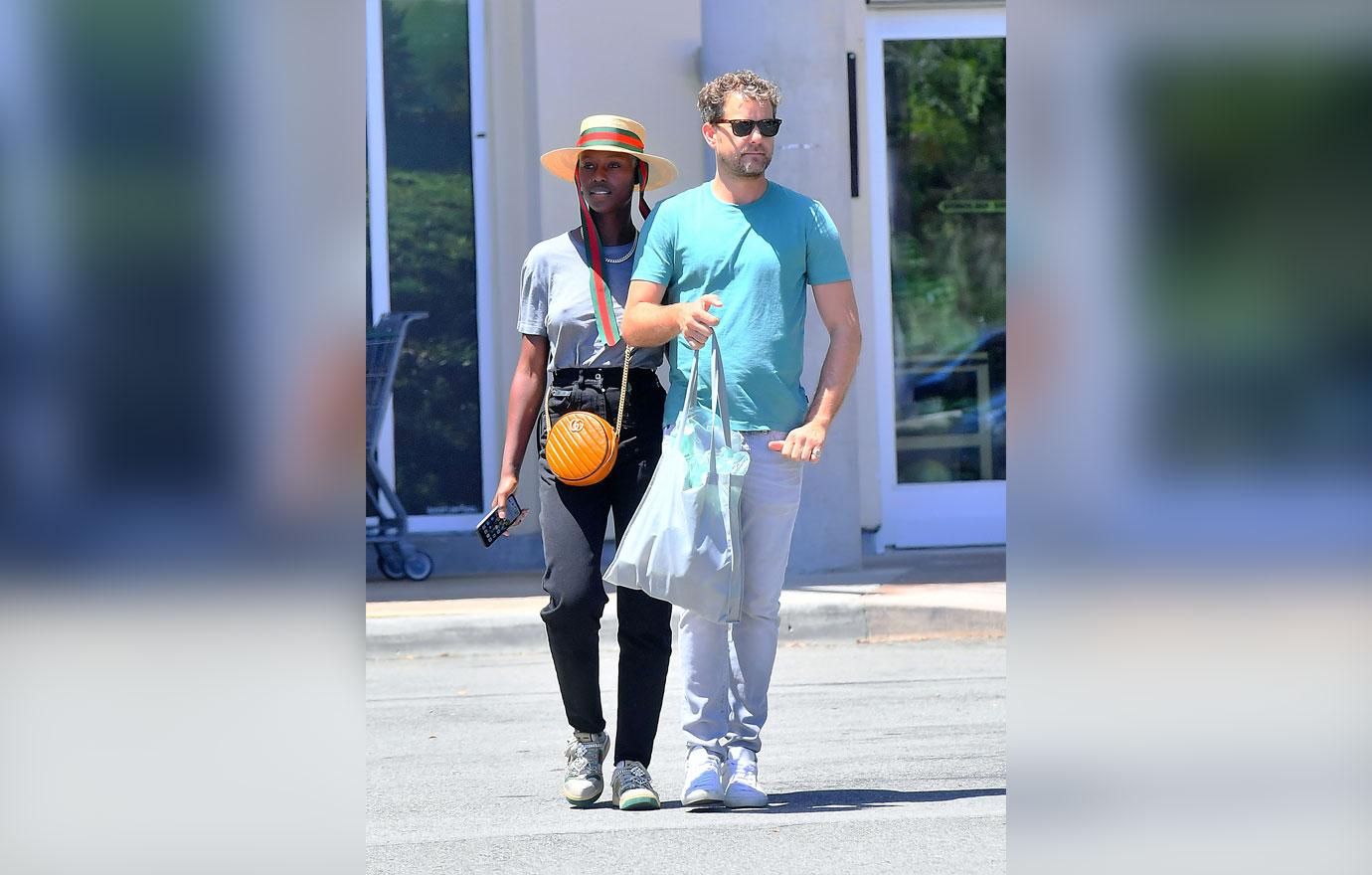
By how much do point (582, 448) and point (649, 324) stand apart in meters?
0.43

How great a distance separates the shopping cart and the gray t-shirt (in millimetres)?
5127

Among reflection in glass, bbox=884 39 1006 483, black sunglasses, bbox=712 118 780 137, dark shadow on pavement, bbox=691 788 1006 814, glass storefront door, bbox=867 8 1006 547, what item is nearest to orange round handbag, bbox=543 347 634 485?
black sunglasses, bbox=712 118 780 137

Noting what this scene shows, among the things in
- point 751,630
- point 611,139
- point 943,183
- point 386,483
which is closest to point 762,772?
point 751,630

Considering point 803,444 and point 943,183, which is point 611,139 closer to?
point 803,444

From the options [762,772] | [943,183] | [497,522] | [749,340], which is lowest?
[762,772]

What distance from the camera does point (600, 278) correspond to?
5.11 m

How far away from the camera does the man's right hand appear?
464 cm

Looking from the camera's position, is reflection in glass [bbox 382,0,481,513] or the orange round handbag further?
reflection in glass [bbox 382,0,481,513]

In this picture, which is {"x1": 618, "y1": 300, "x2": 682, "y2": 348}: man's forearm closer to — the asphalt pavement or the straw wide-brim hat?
the straw wide-brim hat

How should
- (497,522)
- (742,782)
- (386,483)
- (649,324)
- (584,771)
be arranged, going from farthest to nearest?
(386,483)
(497,522)
(584,771)
(742,782)
(649,324)

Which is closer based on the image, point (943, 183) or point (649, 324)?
point (649, 324)

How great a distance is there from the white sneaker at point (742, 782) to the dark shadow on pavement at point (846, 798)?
25 mm

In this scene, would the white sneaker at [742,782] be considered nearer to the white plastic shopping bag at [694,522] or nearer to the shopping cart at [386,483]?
the white plastic shopping bag at [694,522]
